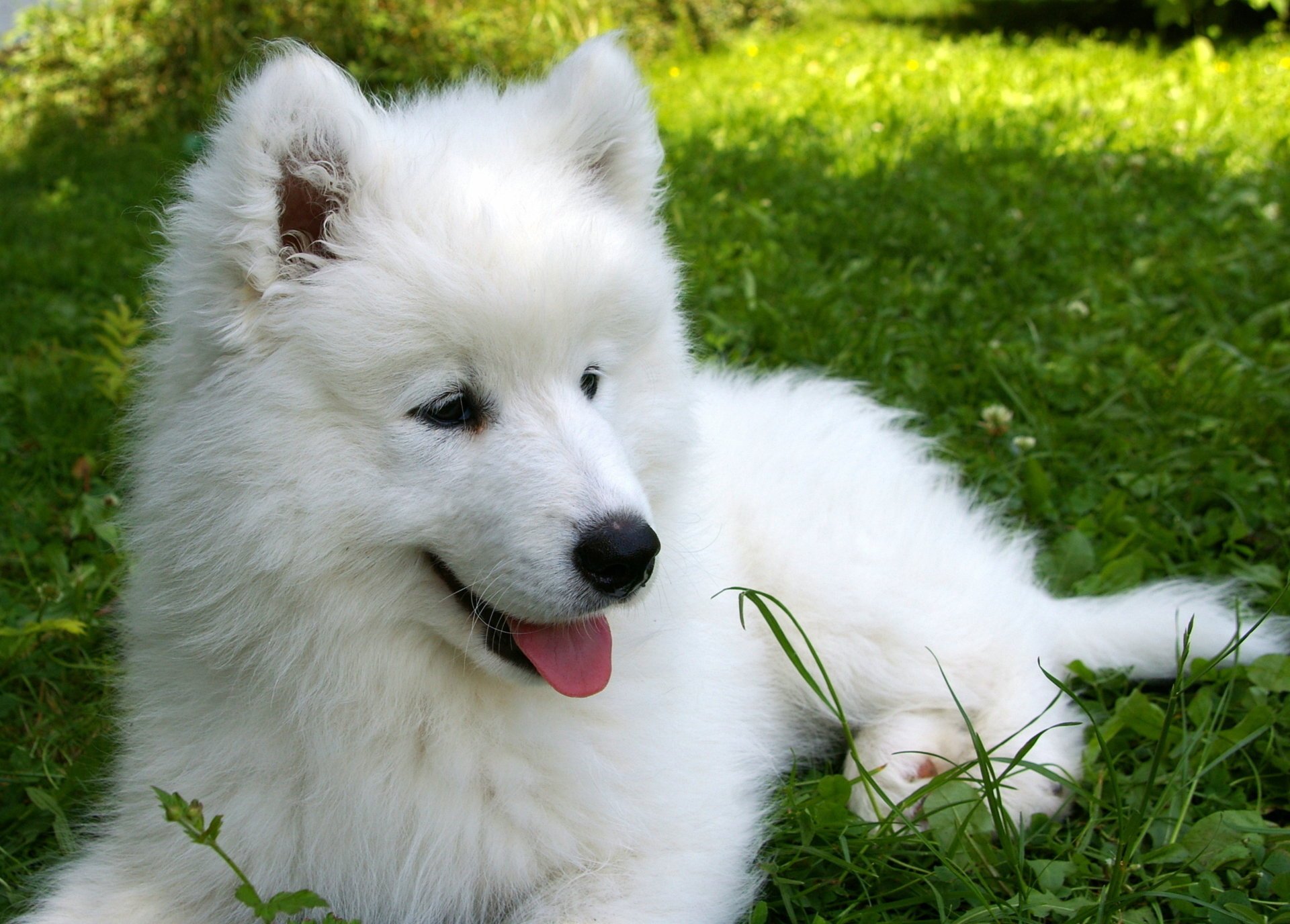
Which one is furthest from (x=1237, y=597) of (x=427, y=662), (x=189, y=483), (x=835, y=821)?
(x=189, y=483)

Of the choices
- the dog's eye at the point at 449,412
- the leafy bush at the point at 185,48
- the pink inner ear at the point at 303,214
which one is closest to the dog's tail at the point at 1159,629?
the dog's eye at the point at 449,412

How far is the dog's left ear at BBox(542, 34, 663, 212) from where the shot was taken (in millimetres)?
2064

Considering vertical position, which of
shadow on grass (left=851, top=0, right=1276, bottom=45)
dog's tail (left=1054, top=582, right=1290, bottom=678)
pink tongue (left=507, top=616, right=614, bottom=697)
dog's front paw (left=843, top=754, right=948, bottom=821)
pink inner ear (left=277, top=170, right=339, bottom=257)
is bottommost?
dog's front paw (left=843, top=754, right=948, bottom=821)

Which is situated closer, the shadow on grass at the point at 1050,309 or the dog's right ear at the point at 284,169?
the dog's right ear at the point at 284,169

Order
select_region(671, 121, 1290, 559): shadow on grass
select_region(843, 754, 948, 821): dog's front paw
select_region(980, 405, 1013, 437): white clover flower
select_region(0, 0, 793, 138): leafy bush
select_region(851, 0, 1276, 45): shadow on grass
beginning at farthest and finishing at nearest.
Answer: select_region(851, 0, 1276, 45): shadow on grass
select_region(0, 0, 793, 138): leafy bush
select_region(980, 405, 1013, 437): white clover flower
select_region(671, 121, 1290, 559): shadow on grass
select_region(843, 754, 948, 821): dog's front paw

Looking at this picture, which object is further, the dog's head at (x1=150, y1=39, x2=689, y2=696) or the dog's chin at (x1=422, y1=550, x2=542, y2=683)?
the dog's chin at (x1=422, y1=550, x2=542, y2=683)

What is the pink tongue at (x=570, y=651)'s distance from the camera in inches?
72.3

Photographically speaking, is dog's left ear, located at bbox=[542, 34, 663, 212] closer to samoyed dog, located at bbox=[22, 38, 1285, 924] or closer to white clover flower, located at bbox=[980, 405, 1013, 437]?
samoyed dog, located at bbox=[22, 38, 1285, 924]

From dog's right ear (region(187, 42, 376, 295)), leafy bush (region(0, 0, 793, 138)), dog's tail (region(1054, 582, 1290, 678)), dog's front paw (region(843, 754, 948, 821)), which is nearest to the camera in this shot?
dog's right ear (region(187, 42, 376, 295))

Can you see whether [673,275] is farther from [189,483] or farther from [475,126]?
[189,483]

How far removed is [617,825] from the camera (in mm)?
1977

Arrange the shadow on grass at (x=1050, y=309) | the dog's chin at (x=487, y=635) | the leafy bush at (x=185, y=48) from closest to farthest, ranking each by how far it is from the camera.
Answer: the dog's chin at (x=487, y=635) → the shadow on grass at (x=1050, y=309) → the leafy bush at (x=185, y=48)

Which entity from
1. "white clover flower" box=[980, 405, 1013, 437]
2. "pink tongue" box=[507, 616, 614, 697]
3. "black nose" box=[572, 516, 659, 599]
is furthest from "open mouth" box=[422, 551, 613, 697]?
"white clover flower" box=[980, 405, 1013, 437]

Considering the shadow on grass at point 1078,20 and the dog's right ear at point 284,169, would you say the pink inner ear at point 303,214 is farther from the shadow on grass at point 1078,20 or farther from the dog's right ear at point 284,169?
the shadow on grass at point 1078,20
